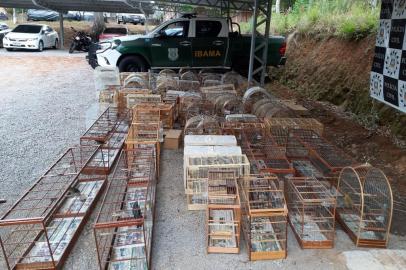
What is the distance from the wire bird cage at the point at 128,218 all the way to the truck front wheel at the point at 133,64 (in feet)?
17.5

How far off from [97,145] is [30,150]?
1137mm

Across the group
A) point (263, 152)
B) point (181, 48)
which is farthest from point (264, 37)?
point (263, 152)

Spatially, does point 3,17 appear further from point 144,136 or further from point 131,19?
point 144,136

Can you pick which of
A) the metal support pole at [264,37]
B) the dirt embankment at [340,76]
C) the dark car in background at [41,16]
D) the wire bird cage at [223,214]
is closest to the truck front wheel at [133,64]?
the metal support pole at [264,37]

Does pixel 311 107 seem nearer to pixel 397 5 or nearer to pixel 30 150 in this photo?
pixel 397 5

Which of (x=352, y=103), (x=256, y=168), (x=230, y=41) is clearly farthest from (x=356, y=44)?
(x=256, y=168)

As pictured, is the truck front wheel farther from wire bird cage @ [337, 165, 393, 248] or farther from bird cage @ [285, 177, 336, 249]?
wire bird cage @ [337, 165, 393, 248]

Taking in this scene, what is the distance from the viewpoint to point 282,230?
3273 millimetres

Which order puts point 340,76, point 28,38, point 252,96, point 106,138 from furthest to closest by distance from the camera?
point 28,38 < point 340,76 < point 252,96 < point 106,138

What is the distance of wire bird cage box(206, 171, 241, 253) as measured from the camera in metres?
3.06

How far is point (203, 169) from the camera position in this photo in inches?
145

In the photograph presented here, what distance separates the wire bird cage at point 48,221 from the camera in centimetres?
279

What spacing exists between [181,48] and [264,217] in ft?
22.8

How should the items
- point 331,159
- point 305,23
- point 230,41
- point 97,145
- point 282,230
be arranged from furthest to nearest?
1. point 305,23
2. point 230,41
3. point 97,145
4. point 331,159
5. point 282,230
